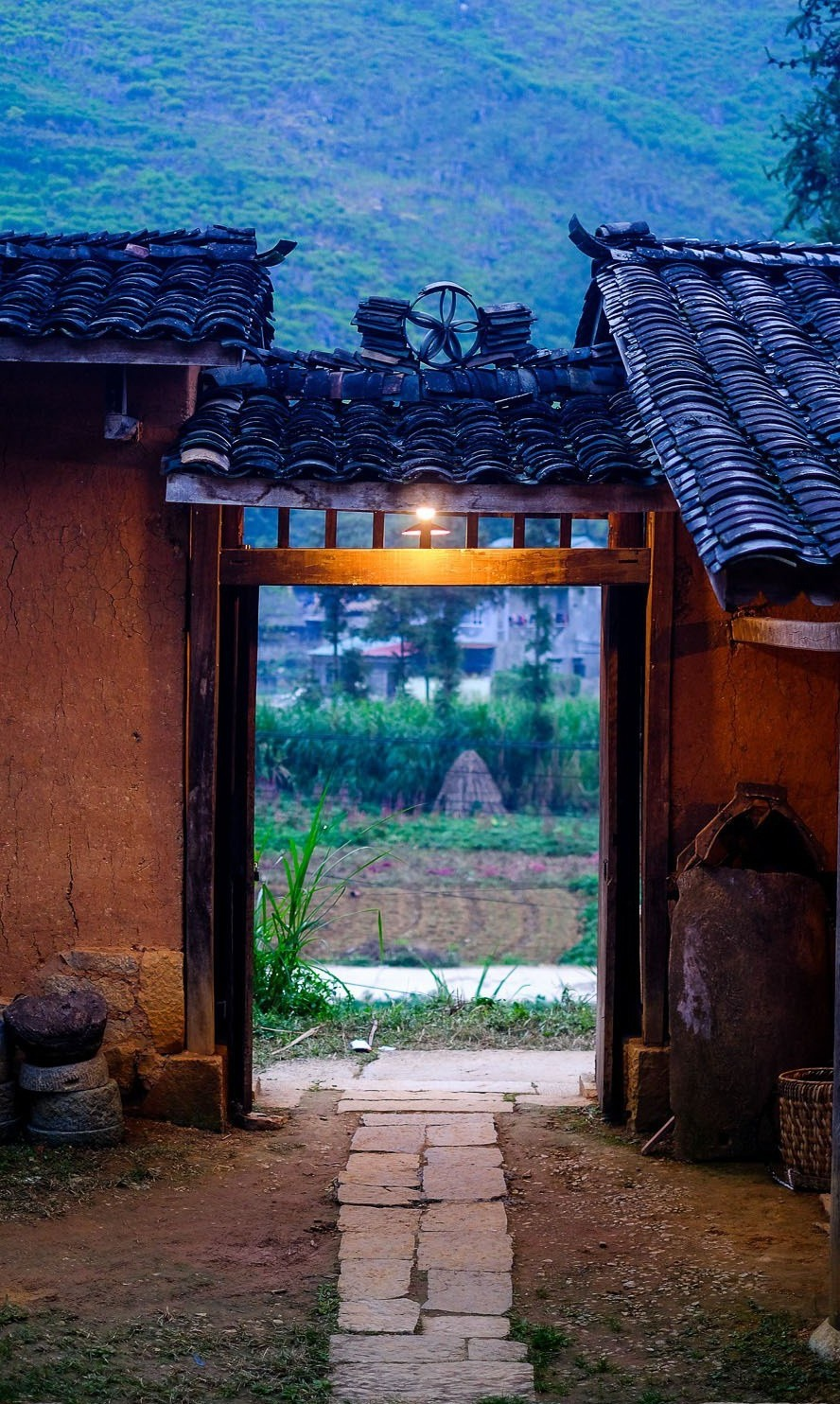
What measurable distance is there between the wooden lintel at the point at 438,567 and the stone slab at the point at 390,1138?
2648 mm

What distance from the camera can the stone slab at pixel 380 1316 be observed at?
4.35m

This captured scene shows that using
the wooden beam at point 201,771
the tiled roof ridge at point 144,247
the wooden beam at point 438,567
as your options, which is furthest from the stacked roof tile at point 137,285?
the wooden beam at point 438,567

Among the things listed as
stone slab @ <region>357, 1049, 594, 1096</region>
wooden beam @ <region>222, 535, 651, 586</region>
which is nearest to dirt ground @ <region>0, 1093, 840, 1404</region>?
stone slab @ <region>357, 1049, 594, 1096</region>

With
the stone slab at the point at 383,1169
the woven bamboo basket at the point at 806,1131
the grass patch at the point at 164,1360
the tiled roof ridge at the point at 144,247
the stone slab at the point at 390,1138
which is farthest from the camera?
the tiled roof ridge at the point at 144,247

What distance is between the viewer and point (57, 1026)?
5.72m

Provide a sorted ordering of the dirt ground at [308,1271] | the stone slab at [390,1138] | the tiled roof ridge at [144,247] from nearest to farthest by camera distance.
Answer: the dirt ground at [308,1271] → the stone slab at [390,1138] → the tiled roof ridge at [144,247]

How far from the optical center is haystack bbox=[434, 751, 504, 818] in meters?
22.6

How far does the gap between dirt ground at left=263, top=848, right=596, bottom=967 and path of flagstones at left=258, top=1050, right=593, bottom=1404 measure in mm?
8204

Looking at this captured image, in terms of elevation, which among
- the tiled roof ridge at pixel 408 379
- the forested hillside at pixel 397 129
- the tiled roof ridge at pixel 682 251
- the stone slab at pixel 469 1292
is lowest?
the stone slab at pixel 469 1292

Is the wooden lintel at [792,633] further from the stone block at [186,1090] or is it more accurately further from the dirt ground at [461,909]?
the dirt ground at [461,909]

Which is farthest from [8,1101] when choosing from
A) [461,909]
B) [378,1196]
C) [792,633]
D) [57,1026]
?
[461,909]

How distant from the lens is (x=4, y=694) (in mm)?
6230

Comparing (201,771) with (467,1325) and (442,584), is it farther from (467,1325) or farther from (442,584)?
(467,1325)

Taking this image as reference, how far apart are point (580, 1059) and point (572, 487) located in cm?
410
